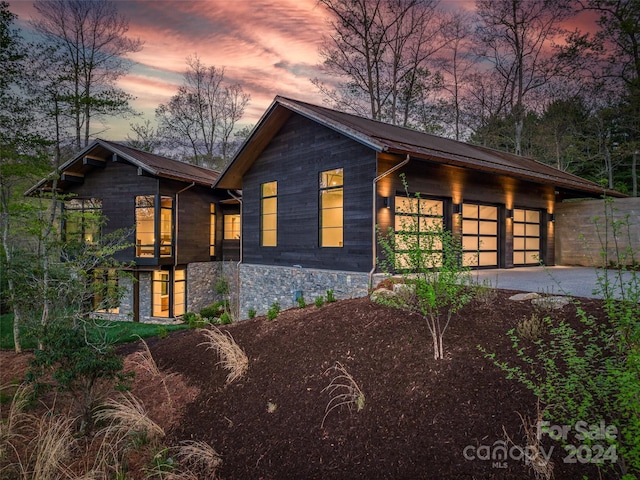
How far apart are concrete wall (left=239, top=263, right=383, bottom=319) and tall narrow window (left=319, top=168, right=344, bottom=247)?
79 centimetres

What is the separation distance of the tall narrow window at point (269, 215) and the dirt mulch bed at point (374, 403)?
563cm

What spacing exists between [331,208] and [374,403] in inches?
238

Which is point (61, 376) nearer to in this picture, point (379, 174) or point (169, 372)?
point (169, 372)

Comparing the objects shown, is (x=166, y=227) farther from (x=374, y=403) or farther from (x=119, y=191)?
(x=374, y=403)

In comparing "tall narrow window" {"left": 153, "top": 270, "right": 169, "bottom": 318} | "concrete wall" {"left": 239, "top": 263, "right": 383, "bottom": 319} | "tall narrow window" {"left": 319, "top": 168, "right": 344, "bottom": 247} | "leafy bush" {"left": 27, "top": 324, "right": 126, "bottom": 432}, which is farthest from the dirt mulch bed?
"tall narrow window" {"left": 153, "top": 270, "right": 169, "bottom": 318}

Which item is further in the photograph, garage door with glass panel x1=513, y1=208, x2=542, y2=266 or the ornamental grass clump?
garage door with glass panel x1=513, y1=208, x2=542, y2=266

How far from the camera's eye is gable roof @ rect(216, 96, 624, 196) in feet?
25.1

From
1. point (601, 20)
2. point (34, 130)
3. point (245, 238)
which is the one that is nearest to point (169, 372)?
point (245, 238)

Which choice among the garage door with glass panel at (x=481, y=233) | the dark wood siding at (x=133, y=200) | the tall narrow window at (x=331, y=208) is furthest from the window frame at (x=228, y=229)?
the garage door with glass panel at (x=481, y=233)

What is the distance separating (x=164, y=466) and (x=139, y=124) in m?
20.0

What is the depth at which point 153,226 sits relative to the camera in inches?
548

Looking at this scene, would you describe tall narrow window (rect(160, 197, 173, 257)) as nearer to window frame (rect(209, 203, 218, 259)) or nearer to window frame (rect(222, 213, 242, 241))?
window frame (rect(209, 203, 218, 259))

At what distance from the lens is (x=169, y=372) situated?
19.1 ft

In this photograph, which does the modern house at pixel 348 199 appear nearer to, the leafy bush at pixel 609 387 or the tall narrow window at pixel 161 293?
the tall narrow window at pixel 161 293
